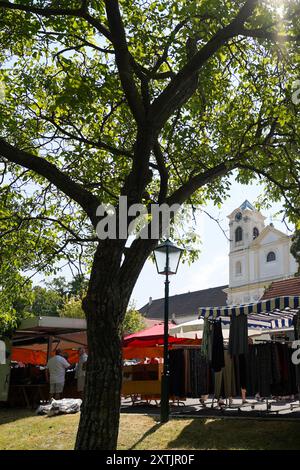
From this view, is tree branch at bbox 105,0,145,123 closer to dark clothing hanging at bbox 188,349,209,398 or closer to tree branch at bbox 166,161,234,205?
tree branch at bbox 166,161,234,205

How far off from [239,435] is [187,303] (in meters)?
80.5

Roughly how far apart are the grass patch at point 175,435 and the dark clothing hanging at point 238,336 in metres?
1.87

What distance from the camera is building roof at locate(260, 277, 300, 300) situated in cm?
2072

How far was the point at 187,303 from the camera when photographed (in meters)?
88.8

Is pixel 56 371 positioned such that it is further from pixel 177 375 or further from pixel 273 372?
pixel 273 372

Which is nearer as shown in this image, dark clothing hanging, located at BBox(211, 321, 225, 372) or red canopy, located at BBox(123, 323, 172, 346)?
dark clothing hanging, located at BBox(211, 321, 225, 372)

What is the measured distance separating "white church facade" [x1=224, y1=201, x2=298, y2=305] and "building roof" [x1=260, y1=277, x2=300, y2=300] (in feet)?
137

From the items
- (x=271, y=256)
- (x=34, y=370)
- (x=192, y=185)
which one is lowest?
(x=34, y=370)

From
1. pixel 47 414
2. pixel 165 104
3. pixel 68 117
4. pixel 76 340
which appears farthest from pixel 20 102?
pixel 76 340

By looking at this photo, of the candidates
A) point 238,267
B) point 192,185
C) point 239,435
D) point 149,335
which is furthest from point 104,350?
point 238,267

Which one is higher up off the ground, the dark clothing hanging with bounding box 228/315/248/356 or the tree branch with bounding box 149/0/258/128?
the tree branch with bounding box 149/0/258/128

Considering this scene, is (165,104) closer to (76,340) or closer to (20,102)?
(20,102)

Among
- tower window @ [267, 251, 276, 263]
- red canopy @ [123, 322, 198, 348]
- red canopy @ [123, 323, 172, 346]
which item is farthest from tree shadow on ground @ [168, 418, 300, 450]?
tower window @ [267, 251, 276, 263]
